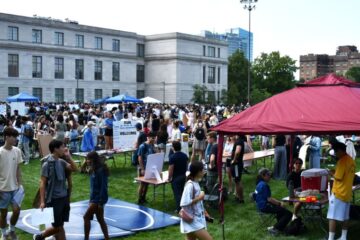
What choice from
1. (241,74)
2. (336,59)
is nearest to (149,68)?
(241,74)

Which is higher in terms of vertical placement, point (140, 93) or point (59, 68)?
point (59, 68)

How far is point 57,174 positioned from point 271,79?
316 feet

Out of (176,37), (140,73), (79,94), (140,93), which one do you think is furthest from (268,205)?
(140,73)

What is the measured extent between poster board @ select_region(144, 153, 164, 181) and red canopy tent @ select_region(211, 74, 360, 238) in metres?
3.37

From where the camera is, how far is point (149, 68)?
81.3 meters

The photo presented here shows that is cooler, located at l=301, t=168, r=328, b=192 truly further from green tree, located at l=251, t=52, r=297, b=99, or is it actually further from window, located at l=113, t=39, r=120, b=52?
green tree, located at l=251, t=52, r=297, b=99

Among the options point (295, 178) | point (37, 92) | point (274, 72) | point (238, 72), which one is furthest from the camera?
point (274, 72)

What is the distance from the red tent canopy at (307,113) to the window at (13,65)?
2269 inches

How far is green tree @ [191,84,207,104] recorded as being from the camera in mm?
74562

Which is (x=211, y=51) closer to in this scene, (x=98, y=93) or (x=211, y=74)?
(x=211, y=74)

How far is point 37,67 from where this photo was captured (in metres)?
64.6

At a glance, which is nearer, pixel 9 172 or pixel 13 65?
pixel 9 172

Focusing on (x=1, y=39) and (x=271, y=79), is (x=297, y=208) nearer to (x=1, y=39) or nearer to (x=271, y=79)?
(x=1, y=39)

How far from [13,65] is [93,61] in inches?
524
